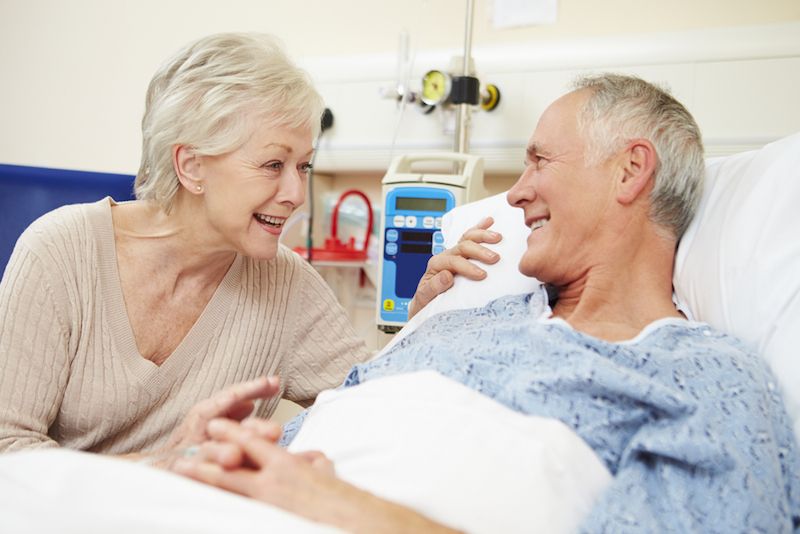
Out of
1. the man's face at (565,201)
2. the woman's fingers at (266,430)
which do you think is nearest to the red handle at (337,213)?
the man's face at (565,201)

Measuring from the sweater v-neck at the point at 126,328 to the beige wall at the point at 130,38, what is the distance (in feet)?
4.29

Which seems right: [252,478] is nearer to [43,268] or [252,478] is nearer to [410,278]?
[43,268]

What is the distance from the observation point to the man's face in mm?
1374

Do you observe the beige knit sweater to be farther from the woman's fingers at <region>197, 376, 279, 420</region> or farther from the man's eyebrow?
the woman's fingers at <region>197, 376, 279, 420</region>

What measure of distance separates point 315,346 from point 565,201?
2.21 ft

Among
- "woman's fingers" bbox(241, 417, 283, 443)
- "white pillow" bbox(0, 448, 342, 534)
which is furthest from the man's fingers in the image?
"white pillow" bbox(0, 448, 342, 534)

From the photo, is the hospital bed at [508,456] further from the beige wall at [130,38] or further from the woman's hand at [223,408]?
the beige wall at [130,38]

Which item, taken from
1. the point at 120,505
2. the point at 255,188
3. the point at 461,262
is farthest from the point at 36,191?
the point at 120,505

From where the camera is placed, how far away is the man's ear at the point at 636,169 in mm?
1345

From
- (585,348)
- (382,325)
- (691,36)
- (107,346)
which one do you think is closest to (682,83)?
(691,36)

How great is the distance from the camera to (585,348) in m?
1.15

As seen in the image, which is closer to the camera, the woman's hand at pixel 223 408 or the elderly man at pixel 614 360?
the elderly man at pixel 614 360

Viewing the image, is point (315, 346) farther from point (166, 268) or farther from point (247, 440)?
point (247, 440)

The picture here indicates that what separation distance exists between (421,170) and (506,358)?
129cm
